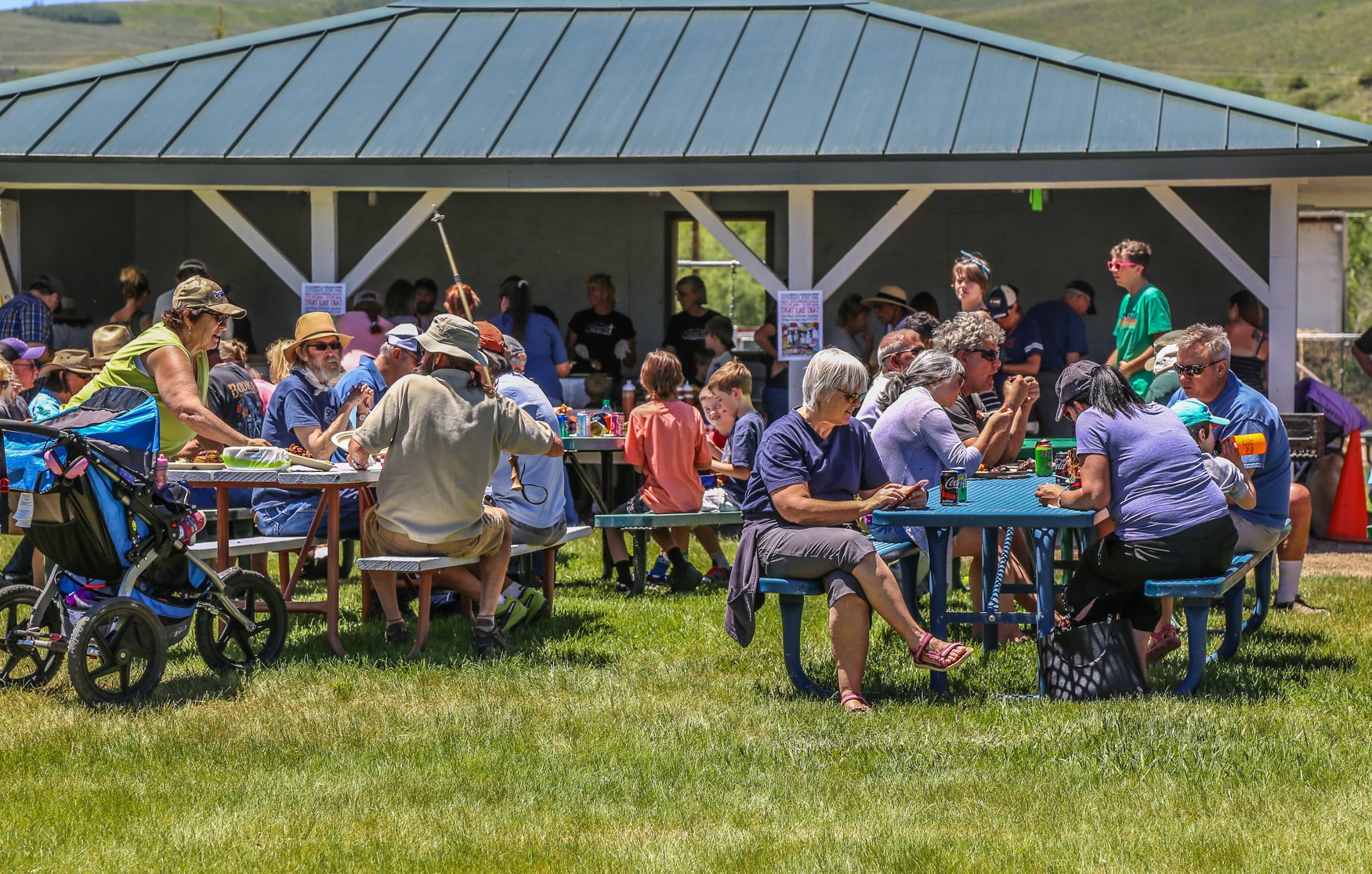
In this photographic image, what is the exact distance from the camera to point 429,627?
294 inches

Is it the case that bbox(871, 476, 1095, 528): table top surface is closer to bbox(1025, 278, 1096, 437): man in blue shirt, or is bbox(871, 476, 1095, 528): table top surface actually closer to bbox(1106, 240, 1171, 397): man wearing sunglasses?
bbox(1106, 240, 1171, 397): man wearing sunglasses

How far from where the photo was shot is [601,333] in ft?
42.3

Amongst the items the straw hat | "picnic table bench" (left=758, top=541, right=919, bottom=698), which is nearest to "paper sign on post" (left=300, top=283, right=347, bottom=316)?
the straw hat

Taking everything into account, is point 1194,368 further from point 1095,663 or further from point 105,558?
point 105,558

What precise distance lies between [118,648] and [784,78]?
25.3ft

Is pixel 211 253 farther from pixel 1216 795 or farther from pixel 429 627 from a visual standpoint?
pixel 1216 795

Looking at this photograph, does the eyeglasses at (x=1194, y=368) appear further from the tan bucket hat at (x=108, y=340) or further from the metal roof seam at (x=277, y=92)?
the metal roof seam at (x=277, y=92)

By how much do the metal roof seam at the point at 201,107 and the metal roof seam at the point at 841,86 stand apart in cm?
474

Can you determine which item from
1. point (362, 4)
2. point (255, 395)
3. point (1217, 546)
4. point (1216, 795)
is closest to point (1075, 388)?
point (1217, 546)

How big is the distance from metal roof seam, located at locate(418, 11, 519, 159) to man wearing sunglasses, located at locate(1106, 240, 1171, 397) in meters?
4.94

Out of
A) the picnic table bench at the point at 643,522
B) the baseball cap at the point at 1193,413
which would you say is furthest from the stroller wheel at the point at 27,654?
the baseball cap at the point at 1193,413

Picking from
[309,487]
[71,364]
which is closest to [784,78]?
[71,364]

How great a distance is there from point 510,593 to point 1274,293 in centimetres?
596

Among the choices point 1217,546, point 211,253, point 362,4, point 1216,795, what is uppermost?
point 362,4
